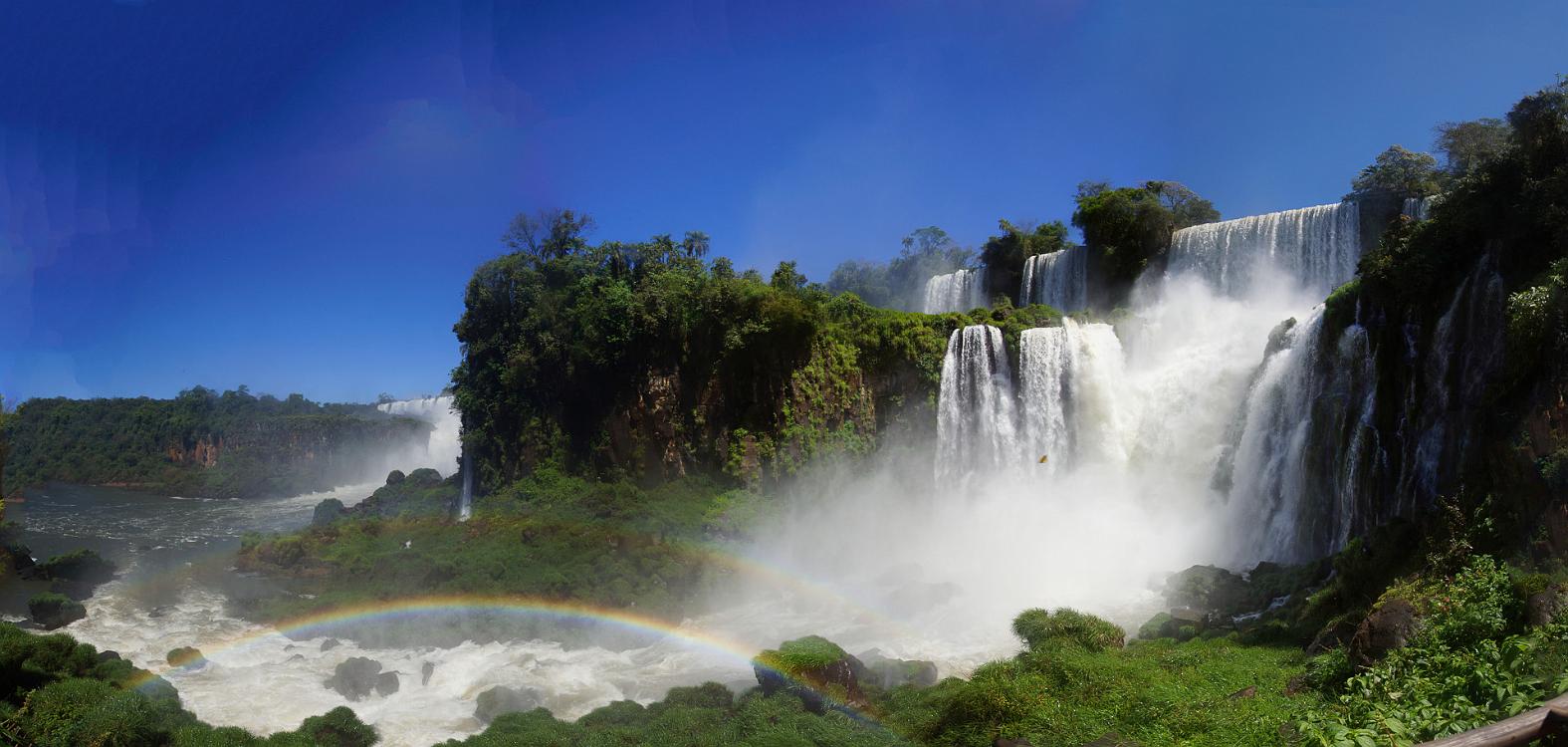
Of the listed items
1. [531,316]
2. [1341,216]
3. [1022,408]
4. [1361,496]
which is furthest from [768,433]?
[1341,216]

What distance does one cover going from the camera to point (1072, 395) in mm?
24219

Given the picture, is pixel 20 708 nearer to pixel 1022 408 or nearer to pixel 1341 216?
pixel 1022 408

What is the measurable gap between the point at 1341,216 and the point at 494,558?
28245mm

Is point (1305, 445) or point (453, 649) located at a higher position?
point (1305, 445)

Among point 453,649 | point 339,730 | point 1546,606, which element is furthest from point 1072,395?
point 339,730

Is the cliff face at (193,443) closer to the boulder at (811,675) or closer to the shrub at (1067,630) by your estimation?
the boulder at (811,675)

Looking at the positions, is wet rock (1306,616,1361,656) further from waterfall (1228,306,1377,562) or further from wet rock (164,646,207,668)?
wet rock (164,646,207,668)

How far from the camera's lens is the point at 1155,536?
21.4 metres

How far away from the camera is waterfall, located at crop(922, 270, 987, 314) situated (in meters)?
37.2

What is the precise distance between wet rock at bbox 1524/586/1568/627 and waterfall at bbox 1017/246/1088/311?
26043mm

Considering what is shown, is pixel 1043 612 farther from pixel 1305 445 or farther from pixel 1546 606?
pixel 1305 445

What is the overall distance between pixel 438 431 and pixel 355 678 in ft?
159

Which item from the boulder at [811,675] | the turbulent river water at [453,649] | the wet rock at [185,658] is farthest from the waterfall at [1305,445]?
the wet rock at [185,658]

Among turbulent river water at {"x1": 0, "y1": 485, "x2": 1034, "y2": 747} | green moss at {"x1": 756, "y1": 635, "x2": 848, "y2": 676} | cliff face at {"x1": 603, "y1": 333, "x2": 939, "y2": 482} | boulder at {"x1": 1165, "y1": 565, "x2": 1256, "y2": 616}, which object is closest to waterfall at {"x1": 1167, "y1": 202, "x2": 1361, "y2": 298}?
cliff face at {"x1": 603, "y1": 333, "x2": 939, "y2": 482}
